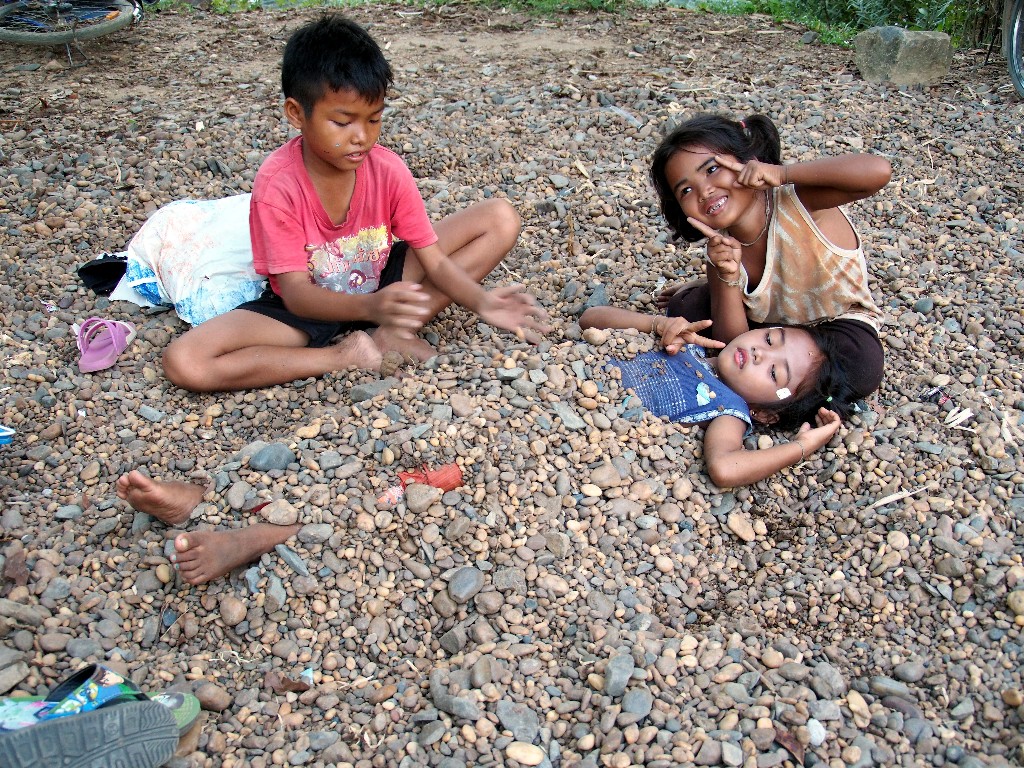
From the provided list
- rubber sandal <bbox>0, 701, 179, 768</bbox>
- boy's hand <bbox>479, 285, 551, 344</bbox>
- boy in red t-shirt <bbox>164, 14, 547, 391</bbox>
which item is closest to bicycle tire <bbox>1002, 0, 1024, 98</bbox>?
boy in red t-shirt <bbox>164, 14, 547, 391</bbox>

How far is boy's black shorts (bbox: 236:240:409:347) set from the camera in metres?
2.73

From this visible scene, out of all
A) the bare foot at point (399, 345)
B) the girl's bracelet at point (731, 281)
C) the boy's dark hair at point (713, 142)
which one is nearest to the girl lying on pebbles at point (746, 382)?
the girl's bracelet at point (731, 281)

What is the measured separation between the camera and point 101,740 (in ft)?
4.96

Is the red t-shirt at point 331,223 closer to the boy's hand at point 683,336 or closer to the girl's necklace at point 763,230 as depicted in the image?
the boy's hand at point 683,336

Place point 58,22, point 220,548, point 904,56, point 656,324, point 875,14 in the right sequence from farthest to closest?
1. point 875,14
2. point 58,22
3. point 904,56
4. point 656,324
5. point 220,548

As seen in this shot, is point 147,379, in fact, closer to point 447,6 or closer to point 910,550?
point 910,550

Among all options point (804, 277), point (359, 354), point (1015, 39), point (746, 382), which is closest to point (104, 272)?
point (359, 354)

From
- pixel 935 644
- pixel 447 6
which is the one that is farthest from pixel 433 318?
pixel 447 6

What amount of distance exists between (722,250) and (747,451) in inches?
23.8

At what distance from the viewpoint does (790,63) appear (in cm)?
503

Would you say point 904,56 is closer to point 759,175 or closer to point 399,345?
point 759,175

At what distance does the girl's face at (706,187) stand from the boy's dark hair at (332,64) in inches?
36.0

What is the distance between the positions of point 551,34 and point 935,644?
4553 millimetres

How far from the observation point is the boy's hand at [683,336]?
8.82 feet
